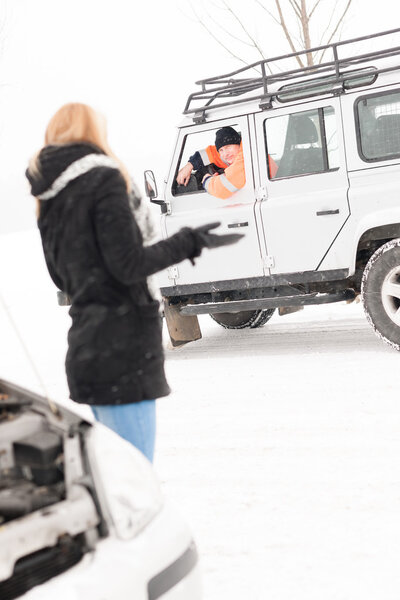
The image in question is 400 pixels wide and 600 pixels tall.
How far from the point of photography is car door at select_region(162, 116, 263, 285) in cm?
714

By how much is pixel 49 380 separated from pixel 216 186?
2446mm

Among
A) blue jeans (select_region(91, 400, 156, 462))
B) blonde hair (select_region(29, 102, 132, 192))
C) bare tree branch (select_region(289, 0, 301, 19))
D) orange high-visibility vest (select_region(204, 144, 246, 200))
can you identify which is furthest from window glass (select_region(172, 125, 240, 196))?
bare tree branch (select_region(289, 0, 301, 19))

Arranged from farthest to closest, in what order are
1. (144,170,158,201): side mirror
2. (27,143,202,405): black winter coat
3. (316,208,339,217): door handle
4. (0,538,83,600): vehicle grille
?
(144,170,158,201): side mirror, (316,208,339,217): door handle, (27,143,202,405): black winter coat, (0,538,83,600): vehicle grille

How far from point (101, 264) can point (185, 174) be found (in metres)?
5.06

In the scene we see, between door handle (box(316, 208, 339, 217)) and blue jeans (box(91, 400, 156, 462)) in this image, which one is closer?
blue jeans (box(91, 400, 156, 462))

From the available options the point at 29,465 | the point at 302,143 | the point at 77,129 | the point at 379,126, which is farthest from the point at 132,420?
the point at 302,143

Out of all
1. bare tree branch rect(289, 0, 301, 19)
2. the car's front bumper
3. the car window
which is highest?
bare tree branch rect(289, 0, 301, 19)

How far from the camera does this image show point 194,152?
7488mm

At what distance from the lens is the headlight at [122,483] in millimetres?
2068

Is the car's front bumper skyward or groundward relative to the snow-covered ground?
skyward

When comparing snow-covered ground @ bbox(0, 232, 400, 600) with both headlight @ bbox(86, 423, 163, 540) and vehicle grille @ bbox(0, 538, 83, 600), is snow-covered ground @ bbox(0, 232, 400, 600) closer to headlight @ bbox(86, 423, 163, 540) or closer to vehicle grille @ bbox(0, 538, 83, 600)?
headlight @ bbox(86, 423, 163, 540)

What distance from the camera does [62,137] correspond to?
2.59 metres

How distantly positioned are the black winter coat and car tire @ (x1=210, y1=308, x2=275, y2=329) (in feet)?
21.1

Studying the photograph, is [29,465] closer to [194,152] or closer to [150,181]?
[150,181]
